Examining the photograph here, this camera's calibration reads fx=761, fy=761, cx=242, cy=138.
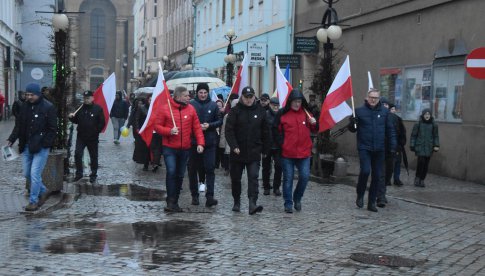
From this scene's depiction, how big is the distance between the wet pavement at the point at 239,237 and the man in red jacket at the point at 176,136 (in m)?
0.40

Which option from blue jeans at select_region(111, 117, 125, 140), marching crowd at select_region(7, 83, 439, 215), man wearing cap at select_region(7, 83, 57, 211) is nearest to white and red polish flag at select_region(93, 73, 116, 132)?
marching crowd at select_region(7, 83, 439, 215)

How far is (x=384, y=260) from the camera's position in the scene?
7672mm

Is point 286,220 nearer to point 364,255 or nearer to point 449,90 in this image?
point 364,255

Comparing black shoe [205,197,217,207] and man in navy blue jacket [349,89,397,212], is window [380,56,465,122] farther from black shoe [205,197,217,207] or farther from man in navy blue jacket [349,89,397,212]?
black shoe [205,197,217,207]

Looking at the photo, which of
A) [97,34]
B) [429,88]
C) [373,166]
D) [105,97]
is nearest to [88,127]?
[105,97]

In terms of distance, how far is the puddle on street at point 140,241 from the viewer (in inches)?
300

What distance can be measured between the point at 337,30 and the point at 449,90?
2.93m

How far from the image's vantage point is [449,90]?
670 inches

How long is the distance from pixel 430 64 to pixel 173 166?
906 cm

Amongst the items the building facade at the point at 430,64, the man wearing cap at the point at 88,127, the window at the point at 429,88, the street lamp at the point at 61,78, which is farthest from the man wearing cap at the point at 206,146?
the window at the point at 429,88

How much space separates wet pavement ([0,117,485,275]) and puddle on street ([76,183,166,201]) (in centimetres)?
3

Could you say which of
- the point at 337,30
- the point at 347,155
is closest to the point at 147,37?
the point at 347,155

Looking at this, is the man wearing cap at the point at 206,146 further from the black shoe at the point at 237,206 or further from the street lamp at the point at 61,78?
the street lamp at the point at 61,78

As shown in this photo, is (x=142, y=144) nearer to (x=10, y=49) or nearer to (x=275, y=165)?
(x=275, y=165)
